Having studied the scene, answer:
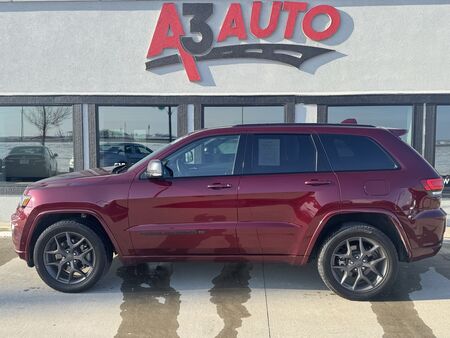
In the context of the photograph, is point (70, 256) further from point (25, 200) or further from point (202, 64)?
A: point (202, 64)

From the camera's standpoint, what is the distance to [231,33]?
24.5 feet

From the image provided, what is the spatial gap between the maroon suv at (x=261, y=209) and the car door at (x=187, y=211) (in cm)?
1

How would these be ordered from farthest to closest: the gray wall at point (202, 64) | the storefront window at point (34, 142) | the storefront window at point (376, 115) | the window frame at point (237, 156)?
the storefront window at point (34, 142)
the storefront window at point (376, 115)
the gray wall at point (202, 64)
the window frame at point (237, 156)

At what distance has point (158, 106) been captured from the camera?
7.82m

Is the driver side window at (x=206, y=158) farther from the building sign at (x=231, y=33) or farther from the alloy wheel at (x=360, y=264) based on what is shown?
the building sign at (x=231, y=33)

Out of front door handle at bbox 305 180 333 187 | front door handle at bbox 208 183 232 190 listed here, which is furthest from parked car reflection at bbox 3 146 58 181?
front door handle at bbox 305 180 333 187

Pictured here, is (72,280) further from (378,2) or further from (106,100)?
(378,2)

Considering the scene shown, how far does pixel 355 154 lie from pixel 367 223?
2.41ft

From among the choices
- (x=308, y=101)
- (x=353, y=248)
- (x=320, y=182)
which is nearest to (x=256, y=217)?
(x=320, y=182)

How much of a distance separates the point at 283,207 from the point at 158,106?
4569mm

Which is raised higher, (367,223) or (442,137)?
(442,137)

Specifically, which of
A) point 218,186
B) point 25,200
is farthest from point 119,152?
point 218,186

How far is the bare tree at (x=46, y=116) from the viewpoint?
26.0ft

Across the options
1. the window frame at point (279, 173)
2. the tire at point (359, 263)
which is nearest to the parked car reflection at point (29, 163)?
the window frame at point (279, 173)
